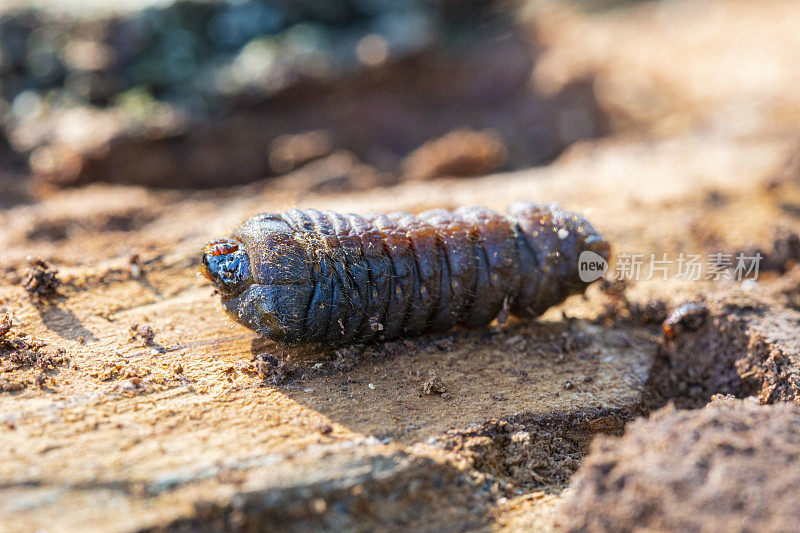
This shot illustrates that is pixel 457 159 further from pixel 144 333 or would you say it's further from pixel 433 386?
pixel 144 333

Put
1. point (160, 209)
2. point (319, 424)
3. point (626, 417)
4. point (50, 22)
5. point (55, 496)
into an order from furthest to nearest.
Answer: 1. point (50, 22)
2. point (160, 209)
3. point (626, 417)
4. point (319, 424)
5. point (55, 496)

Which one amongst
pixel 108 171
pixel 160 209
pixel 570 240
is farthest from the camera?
pixel 108 171

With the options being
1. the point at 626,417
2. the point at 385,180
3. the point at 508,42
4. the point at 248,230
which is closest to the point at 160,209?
the point at 385,180

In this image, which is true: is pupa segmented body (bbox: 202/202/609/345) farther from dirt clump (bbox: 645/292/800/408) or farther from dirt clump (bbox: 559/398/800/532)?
dirt clump (bbox: 559/398/800/532)

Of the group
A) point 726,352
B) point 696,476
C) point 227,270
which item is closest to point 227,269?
point 227,270

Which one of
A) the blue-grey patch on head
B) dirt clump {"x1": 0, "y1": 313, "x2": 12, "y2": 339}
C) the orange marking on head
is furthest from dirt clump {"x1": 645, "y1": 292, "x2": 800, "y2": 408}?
dirt clump {"x1": 0, "y1": 313, "x2": 12, "y2": 339}

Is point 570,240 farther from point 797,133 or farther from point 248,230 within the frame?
point 797,133

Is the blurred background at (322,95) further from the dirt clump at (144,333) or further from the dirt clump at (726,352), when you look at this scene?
the dirt clump at (144,333)
